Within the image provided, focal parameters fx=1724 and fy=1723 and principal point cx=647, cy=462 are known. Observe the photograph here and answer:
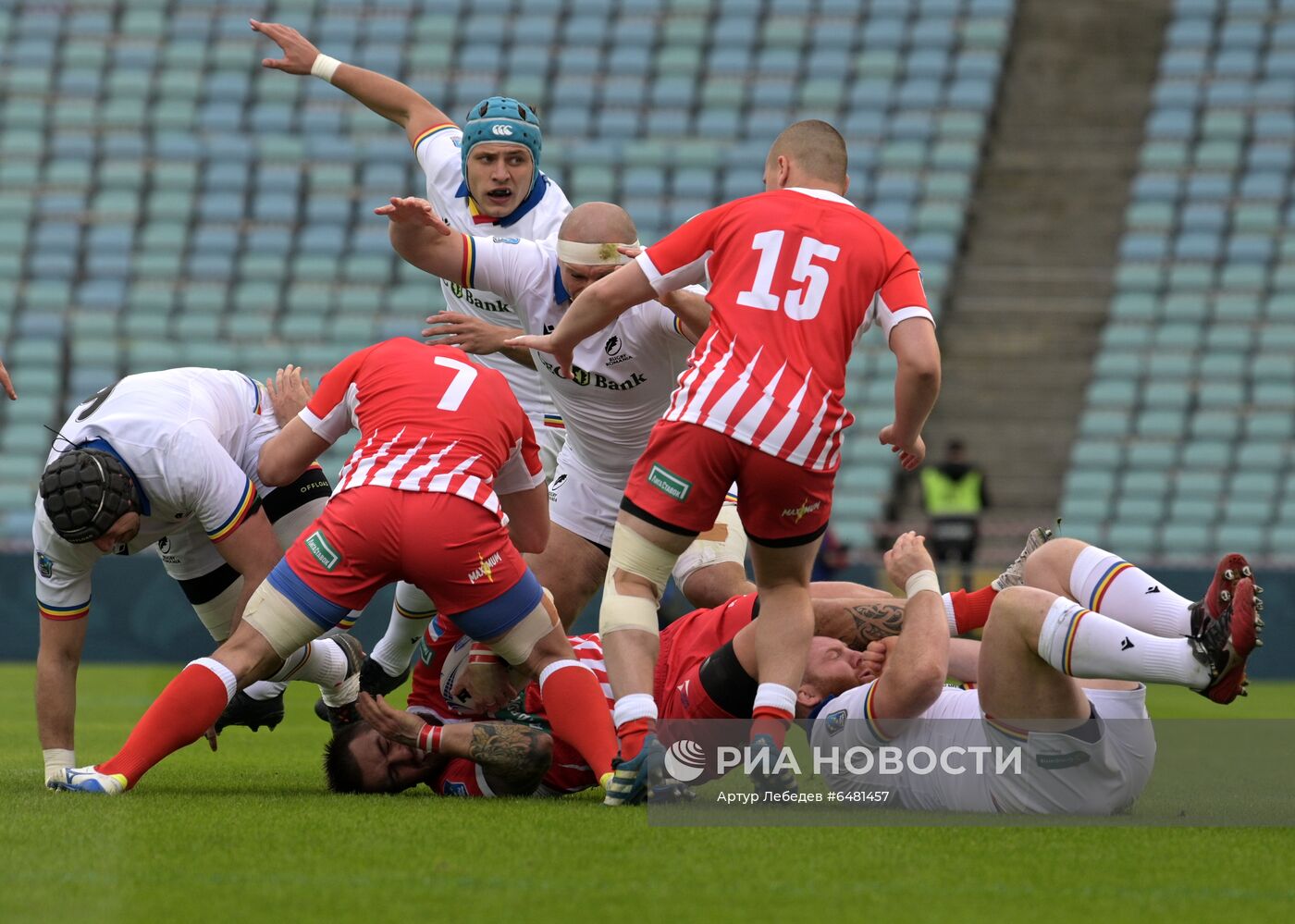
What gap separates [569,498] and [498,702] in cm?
165

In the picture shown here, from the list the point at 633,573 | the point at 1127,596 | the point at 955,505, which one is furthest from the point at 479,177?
the point at 955,505

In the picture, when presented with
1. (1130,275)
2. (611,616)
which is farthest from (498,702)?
(1130,275)

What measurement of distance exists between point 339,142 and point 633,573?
14.9m

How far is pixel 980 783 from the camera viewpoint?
5.21m

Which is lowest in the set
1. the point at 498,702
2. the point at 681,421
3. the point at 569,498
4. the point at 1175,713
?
the point at 1175,713

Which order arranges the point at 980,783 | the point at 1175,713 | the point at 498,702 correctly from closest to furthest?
the point at 980,783
the point at 498,702
the point at 1175,713

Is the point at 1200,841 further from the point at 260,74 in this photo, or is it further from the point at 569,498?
the point at 260,74

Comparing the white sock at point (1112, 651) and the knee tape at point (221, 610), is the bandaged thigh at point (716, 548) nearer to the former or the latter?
the knee tape at point (221, 610)

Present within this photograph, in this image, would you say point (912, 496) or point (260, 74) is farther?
point (260, 74)

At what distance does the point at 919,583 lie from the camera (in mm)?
5566

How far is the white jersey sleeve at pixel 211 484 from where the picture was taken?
5.75 m

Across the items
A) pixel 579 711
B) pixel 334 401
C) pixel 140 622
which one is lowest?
pixel 140 622

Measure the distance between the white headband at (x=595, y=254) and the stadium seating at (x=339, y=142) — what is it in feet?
34.1

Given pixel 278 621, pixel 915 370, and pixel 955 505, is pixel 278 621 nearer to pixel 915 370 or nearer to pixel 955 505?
pixel 915 370
